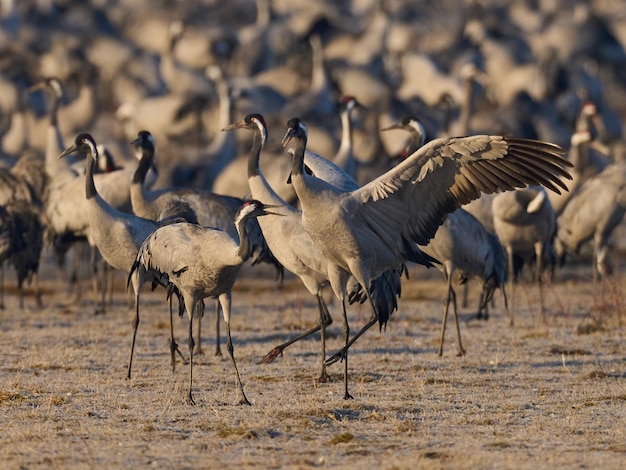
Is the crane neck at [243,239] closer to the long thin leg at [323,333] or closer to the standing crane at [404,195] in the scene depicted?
the standing crane at [404,195]

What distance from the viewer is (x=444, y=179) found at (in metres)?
8.21

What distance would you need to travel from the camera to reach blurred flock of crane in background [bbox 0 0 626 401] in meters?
12.7

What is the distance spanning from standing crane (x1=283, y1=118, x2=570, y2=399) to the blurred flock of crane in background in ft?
1.94

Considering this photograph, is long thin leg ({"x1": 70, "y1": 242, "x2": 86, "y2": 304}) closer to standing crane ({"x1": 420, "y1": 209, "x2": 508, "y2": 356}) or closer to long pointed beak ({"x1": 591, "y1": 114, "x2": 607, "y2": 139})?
standing crane ({"x1": 420, "y1": 209, "x2": 508, "y2": 356})

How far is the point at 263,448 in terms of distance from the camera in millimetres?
6430

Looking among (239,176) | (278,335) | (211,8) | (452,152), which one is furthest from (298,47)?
(452,152)

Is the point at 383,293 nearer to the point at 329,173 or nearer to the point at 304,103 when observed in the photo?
the point at 329,173

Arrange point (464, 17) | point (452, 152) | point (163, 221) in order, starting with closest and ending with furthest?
point (452, 152)
point (163, 221)
point (464, 17)

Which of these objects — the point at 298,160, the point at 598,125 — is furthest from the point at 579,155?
the point at 298,160

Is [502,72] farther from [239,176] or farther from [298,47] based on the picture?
[239,176]

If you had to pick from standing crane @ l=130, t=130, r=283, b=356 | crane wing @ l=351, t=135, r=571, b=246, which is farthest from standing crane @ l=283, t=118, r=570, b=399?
standing crane @ l=130, t=130, r=283, b=356

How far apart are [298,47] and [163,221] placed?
2482 cm

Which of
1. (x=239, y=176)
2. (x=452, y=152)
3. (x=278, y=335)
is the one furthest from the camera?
(x=239, y=176)

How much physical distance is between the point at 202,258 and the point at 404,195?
4.16 feet
